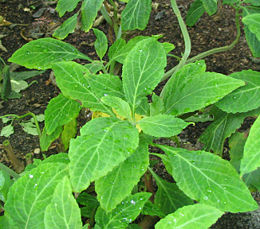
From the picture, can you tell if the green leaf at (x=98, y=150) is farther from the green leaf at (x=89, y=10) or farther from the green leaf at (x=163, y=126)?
the green leaf at (x=89, y=10)

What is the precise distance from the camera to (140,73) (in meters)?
0.87

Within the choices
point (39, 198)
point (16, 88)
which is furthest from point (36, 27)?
point (39, 198)

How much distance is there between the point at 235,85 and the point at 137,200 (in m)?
0.36

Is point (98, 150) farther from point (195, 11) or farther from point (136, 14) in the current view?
point (195, 11)

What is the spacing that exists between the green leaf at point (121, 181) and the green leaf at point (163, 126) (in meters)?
0.07

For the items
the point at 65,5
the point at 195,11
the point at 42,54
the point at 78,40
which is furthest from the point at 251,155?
the point at 78,40

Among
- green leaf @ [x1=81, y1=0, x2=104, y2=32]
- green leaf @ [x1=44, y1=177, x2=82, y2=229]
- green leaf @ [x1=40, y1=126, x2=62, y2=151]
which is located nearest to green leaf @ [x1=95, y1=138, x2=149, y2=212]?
green leaf @ [x1=44, y1=177, x2=82, y2=229]

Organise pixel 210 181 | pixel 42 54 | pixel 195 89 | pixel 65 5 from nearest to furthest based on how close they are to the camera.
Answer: pixel 210 181 → pixel 195 89 → pixel 42 54 → pixel 65 5

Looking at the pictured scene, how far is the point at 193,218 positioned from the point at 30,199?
32 cm

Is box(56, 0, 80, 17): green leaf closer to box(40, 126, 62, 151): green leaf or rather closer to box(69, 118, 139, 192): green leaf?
box(40, 126, 62, 151): green leaf

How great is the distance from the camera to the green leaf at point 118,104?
2.54 ft

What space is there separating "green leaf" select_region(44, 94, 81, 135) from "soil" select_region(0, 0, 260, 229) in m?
0.52

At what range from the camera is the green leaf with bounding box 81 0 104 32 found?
3.86ft

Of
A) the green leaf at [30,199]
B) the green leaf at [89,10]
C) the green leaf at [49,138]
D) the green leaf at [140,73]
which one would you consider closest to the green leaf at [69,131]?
the green leaf at [49,138]
